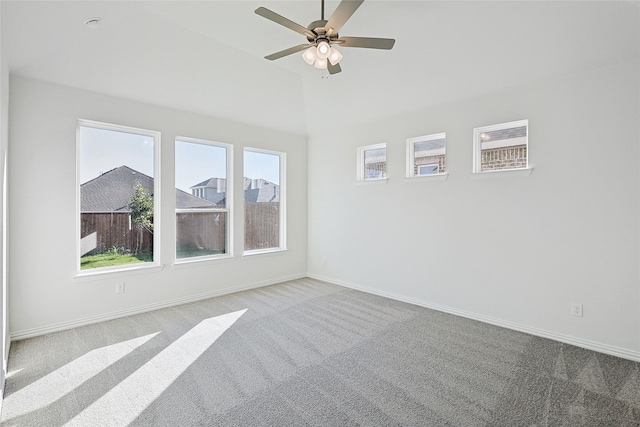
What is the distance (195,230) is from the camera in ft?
15.0

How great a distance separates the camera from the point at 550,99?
329 centimetres

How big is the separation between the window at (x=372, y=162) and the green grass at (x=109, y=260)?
3.29 m

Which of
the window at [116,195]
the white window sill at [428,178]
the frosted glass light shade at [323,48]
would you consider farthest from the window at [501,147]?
the window at [116,195]

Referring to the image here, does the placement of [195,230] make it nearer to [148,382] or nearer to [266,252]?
[266,252]

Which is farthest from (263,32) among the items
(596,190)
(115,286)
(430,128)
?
(596,190)

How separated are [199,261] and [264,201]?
59.1 inches

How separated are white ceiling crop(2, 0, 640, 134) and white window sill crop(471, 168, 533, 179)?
0.94m

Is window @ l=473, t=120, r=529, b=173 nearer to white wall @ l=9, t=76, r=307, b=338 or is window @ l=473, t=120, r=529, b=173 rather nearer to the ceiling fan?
the ceiling fan

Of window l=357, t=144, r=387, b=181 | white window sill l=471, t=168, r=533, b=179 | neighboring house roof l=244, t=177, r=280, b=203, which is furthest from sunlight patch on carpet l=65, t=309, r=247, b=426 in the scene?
white window sill l=471, t=168, r=533, b=179

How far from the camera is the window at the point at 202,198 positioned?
14.6 feet

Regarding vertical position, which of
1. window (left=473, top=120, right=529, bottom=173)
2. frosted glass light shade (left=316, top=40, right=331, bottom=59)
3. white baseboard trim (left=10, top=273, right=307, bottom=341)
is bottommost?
white baseboard trim (left=10, top=273, right=307, bottom=341)

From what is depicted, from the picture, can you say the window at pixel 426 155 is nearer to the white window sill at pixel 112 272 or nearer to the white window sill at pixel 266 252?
the white window sill at pixel 266 252

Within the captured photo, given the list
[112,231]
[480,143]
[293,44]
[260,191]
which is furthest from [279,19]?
[260,191]

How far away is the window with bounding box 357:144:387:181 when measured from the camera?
4.84 m
